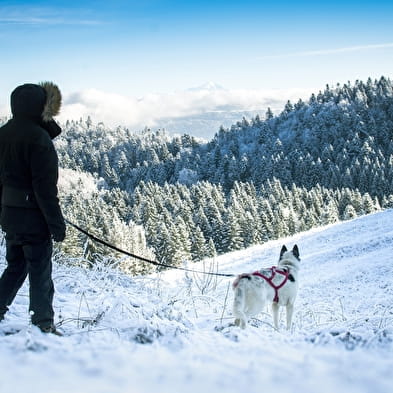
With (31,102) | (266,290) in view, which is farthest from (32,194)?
(266,290)

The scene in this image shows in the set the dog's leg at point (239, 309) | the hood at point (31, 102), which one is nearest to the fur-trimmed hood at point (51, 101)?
the hood at point (31, 102)

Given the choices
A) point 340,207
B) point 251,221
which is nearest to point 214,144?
point 340,207

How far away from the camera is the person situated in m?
3.74

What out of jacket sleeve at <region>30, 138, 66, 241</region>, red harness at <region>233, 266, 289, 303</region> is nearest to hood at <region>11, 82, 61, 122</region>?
jacket sleeve at <region>30, 138, 66, 241</region>

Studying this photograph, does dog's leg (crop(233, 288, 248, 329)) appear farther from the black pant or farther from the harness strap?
the black pant

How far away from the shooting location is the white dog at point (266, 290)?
5.17m

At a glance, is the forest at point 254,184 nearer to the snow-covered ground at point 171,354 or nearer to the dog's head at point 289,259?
the dog's head at point 289,259

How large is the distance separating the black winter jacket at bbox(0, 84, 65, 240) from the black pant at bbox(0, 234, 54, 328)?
13 centimetres

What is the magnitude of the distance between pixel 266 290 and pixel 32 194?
3620 millimetres

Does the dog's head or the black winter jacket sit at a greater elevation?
the black winter jacket

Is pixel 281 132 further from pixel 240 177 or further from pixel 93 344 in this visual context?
pixel 93 344

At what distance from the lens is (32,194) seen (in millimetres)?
3867

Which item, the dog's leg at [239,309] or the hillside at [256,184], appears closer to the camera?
the dog's leg at [239,309]

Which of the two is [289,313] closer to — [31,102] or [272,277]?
[272,277]
